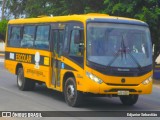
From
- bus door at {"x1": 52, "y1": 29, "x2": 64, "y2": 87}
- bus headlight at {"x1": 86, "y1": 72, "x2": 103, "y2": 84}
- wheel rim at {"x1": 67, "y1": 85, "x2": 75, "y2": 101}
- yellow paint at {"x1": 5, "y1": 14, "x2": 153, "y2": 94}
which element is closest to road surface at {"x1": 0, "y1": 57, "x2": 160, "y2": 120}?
wheel rim at {"x1": 67, "y1": 85, "x2": 75, "y2": 101}

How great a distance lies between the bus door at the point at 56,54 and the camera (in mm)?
14914

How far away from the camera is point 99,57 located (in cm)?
1327

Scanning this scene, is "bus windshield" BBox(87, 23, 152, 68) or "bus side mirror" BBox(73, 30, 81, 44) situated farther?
"bus side mirror" BBox(73, 30, 81, 44)

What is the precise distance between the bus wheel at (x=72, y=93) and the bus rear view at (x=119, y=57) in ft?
2.62

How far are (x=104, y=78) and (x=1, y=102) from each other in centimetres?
325

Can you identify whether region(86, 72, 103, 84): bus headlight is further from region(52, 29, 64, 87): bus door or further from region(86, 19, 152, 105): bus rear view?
region(52, 29, 64, 87): bus door

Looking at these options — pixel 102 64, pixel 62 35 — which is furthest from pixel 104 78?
pixel 62 35

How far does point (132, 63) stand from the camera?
1350 centimetres

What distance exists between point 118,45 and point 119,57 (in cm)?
37

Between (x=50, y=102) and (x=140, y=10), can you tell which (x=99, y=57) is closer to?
(x=50, y=102)

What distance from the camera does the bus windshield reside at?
43.7ft

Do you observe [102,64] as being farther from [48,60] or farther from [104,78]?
[48,60]

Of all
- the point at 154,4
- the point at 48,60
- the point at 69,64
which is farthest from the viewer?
the point at 154,4

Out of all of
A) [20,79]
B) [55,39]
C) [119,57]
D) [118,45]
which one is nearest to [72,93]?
[119,57]
